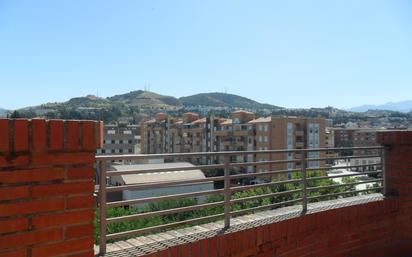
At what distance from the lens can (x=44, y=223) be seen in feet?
7.39

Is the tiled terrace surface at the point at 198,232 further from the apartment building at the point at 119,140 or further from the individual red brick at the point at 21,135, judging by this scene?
the apartment building at the point at 119,140

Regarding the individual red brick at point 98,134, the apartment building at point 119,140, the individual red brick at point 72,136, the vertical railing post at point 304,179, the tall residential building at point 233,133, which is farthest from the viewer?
the apartment building at point 119,140

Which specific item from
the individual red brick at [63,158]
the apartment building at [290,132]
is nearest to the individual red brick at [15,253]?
the individual red brick at [63,158]

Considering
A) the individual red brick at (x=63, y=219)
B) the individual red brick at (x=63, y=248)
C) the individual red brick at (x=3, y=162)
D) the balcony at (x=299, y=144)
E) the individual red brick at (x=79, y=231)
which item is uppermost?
the individual red brick at (x=3, y=162)

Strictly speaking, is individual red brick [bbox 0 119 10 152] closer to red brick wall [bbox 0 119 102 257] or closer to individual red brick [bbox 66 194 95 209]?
red brick wall [bbox 0 119 102 257]

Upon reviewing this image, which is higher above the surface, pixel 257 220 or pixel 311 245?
A: pixel 257 220

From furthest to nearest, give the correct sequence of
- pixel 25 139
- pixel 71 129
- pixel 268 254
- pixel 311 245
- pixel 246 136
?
pixel 246 136
pixel 311 245
pixel 268 254
pixel 71 129
pixel 25 139

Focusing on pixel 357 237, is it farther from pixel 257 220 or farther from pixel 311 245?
pixel 257 220

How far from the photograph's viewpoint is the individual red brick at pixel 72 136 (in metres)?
2.34

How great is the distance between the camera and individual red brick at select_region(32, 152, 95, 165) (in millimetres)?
2238

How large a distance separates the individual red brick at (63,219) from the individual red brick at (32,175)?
0.22 m

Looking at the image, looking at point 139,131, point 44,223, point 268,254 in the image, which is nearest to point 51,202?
point 44,223

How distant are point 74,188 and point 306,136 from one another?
85518 millimetres

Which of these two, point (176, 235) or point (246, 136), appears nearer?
point (176, 235)
